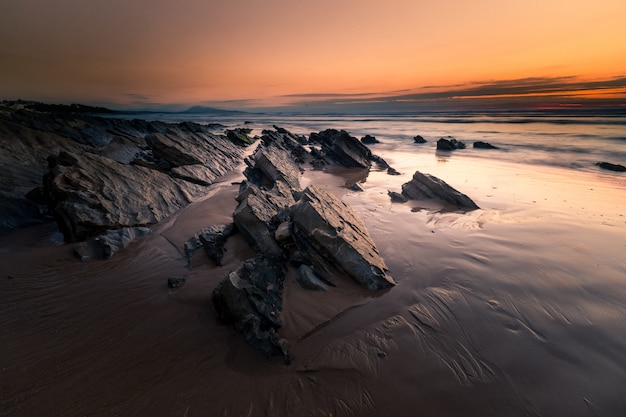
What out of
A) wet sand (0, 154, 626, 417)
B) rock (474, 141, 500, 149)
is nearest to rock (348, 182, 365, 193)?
wet sand (0, 154, 626, 417)

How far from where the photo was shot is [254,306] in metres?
4.97

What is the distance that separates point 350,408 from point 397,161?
79.2 feet

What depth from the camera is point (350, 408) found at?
12.5ft

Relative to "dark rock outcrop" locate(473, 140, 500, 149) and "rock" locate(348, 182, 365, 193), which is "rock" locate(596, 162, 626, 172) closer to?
"dark rock outcrop" locate(473, 140, 500, 149)

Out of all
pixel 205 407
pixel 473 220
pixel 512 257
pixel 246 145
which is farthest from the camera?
pixel 246 145

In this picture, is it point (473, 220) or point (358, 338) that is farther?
point (473, 220)

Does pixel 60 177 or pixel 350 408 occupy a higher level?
pixel 60 177

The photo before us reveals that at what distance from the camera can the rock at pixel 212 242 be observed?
7.12 metres

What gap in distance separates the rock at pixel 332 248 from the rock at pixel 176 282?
2910 millimetres

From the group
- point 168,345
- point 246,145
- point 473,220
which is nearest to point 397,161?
point 473,220

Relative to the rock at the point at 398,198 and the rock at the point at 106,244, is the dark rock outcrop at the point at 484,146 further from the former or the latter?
the rock at the point at 106,244

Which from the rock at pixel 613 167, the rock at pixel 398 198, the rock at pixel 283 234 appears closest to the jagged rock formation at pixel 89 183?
the rock at pixel 283 234

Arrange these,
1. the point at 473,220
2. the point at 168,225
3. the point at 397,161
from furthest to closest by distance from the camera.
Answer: the point at 397,161 < the point at 473,220 < the point at 168,225

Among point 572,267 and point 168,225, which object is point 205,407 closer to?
point 168,225
